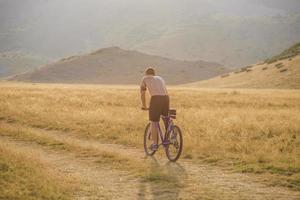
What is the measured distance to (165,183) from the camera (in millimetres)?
10578

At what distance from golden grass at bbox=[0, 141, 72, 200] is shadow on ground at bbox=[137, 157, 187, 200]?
1.58 meters

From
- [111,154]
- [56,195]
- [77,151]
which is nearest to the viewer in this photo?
[56,195]

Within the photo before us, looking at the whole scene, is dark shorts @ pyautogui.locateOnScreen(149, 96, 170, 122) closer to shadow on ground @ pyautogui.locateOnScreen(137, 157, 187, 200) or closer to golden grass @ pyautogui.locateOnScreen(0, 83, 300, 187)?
shadow on ground @ pyautogui.locateOnScreen(137, 157, 187, 200)

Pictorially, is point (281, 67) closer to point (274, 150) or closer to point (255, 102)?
point (255, 102)

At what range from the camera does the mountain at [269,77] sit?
6531 centimetres

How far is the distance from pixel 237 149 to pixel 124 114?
11.2 metres

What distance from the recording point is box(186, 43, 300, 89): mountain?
214ft

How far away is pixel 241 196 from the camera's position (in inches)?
380

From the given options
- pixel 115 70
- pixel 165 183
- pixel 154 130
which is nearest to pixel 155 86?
pixel 154 130

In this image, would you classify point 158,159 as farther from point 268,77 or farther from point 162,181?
point 268,77

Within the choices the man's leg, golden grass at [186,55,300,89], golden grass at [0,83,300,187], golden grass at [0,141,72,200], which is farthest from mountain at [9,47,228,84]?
golden grass at [0,141,72,200]

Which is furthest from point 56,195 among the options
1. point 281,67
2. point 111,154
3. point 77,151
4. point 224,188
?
point 281,67

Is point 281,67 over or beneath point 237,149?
over

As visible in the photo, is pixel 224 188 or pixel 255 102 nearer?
pixel 224 188
